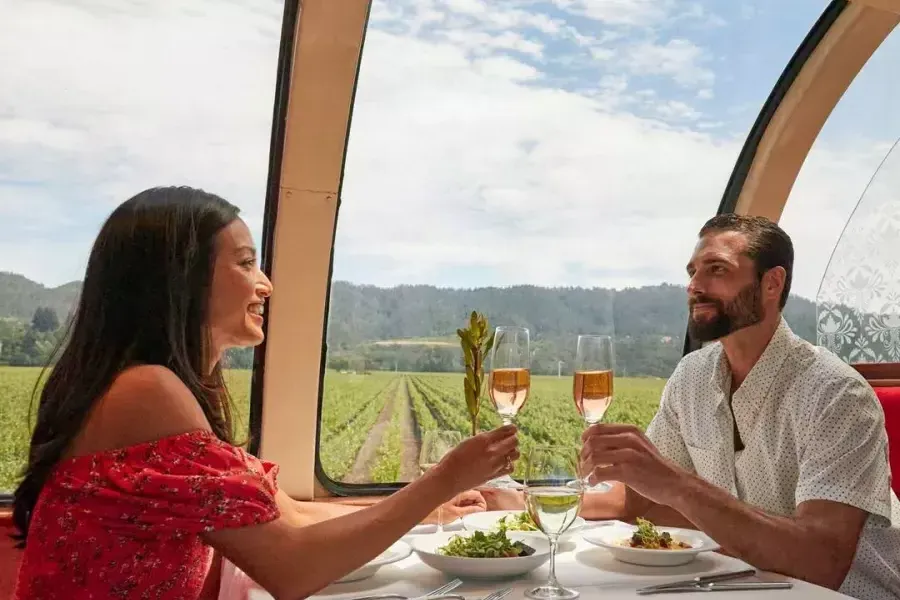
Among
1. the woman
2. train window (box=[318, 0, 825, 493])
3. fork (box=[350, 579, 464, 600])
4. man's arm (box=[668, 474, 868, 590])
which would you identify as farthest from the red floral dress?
train window (box=[318, 0, 825, 493])

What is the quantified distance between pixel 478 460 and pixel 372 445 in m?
2.40

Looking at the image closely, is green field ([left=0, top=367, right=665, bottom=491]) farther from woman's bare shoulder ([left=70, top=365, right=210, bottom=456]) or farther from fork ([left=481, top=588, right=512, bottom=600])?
woman's bare shoulder ([left=70, top=365, right=210, bottom=456])

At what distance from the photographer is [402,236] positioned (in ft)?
12.9

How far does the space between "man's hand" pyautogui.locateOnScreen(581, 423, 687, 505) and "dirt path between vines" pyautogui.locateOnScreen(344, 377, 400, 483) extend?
85.3 inches

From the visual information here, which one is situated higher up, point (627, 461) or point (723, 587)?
point (627, 461)

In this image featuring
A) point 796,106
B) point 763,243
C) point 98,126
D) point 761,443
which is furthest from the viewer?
point 796,106

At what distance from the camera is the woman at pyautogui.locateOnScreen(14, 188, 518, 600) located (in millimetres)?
1430

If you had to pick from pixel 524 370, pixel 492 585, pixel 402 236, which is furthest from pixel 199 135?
pixel 492 585

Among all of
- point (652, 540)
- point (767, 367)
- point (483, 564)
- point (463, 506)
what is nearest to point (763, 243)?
point (767, 367)

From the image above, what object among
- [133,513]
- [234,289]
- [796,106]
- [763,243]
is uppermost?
[796,106]

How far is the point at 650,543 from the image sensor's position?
1.80m

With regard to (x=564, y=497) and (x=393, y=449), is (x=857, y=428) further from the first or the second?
(x=393, y=449)

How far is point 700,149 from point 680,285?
0.79 m

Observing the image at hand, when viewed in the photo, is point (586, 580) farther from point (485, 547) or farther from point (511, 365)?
point (511, 365)
